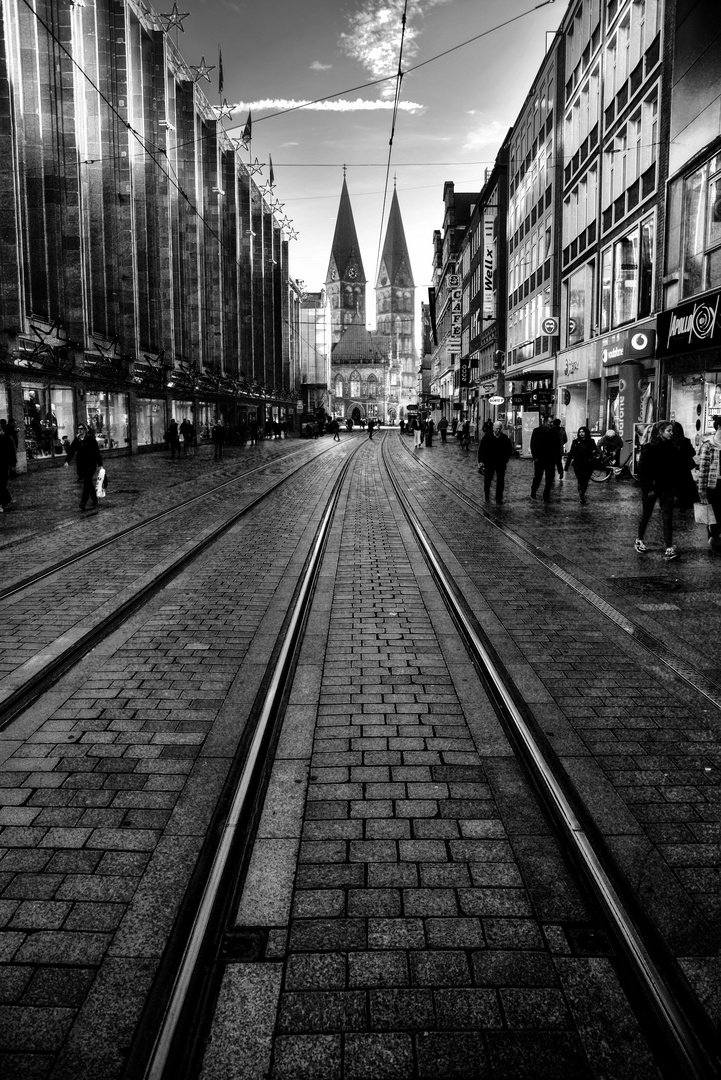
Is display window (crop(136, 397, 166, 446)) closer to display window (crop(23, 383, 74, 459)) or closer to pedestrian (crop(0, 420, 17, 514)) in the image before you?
display window (crop(23, 383, 74, 459))

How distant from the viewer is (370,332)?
17350 cm

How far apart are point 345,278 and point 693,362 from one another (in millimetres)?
156319

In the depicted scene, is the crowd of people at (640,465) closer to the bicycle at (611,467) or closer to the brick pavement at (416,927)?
the bicycle at (611,467)

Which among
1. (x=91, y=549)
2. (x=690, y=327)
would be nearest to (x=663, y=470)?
(x=91, y=549)

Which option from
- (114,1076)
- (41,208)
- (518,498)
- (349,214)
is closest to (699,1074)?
(114,1076)

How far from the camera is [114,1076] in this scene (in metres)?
2.28

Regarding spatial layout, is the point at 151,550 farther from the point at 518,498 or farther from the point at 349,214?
the point at 349,214

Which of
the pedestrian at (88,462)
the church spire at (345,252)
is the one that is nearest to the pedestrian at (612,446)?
the pedestrian at (88,462)

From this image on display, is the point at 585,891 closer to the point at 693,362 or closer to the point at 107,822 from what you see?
the point at 107,822

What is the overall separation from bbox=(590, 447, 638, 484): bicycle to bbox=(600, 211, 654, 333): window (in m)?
3.90

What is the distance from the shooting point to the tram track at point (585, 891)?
7.75ft

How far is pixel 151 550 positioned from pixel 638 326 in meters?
16.6

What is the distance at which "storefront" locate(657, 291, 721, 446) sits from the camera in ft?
57.3

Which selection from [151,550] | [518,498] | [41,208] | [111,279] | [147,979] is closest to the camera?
[147,979]
